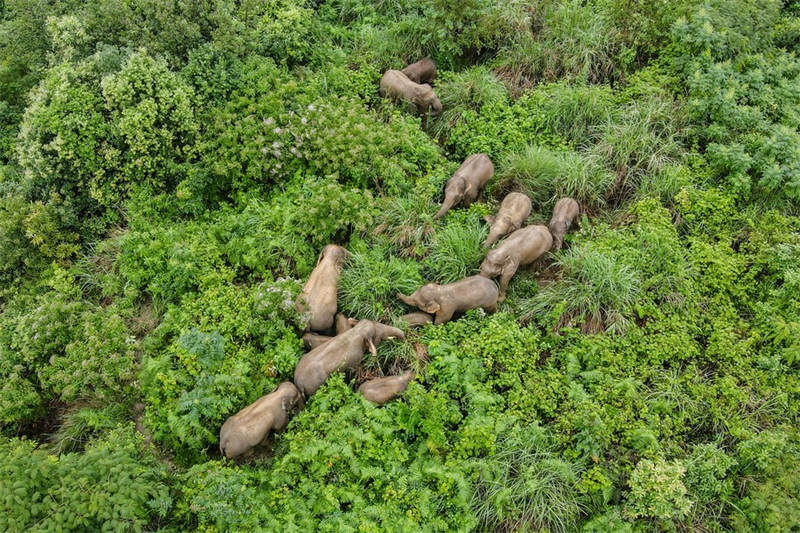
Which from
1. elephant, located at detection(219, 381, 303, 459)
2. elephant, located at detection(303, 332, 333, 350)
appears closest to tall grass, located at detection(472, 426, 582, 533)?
elephant, located at detection(219, 381, 303, 459)

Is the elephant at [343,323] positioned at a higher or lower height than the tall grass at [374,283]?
lower

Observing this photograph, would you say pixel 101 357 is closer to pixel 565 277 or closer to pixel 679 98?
pixel 565 277

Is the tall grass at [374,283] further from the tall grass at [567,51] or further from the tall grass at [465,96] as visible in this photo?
the tall grass at [567,51]

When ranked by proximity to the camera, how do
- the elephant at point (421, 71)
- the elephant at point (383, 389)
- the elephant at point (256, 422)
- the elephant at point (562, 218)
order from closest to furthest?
the elephant at point (256, 422) → the elephant at point (383, 389) → the elephant at point (562, 218) → the elephant at point (421, 71)

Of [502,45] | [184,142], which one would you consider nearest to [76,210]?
[184,142]

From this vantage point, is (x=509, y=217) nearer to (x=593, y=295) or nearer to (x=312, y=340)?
(x=593, y=295)

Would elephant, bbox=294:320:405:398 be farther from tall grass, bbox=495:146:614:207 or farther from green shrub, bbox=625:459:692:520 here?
tall grass, bbox=495:146:614:207

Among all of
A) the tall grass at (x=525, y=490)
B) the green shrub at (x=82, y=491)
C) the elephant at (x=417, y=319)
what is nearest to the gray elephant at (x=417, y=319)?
the elephant at (x=417, y=319)
